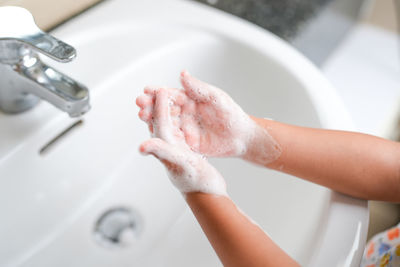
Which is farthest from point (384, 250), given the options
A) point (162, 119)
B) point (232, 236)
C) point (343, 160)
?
point (162, 119)

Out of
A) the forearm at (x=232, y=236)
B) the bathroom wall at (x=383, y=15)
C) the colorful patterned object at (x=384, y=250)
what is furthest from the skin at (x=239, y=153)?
the bathroom wall at (x=383, y=15)

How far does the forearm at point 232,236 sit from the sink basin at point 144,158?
41mm

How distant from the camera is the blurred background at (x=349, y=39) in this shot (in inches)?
24.8

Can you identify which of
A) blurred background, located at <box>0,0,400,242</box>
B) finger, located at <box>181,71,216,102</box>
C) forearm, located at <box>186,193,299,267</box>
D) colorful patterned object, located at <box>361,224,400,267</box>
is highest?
blurred background, located at <box>0,0,400,242</box>

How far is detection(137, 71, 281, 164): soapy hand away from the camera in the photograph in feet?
1.48

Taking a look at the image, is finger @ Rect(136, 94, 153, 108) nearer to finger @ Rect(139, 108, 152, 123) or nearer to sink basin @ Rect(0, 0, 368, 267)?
finger @ Rect(139, 108, 152, 123)

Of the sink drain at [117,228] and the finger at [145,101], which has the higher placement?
the finger at [145,101]

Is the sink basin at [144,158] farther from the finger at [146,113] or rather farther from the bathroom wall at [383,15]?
the bathroom wall at [383,15]

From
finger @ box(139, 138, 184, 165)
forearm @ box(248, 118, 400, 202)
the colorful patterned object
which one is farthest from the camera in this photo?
the colorful patterned object

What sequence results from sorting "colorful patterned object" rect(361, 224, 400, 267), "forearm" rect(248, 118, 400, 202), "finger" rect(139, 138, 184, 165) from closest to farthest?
"finger" rect(139, 138, 184, 165) → "forearm" rect(248, 118, 400, 202) → "colorful patterned object" rect(361, 224, 400, 267)

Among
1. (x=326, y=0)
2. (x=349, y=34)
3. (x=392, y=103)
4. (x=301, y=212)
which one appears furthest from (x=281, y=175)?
(x=349, y=34)

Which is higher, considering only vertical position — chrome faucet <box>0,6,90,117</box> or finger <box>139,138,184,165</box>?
finger <box>139,138,184,165</box>

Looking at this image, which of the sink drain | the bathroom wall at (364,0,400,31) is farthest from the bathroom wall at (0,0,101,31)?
the bathroom wall at (364,0,400,31)

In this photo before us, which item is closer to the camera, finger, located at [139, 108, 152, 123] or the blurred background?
finger, located at [139, 108, 152, 123]
